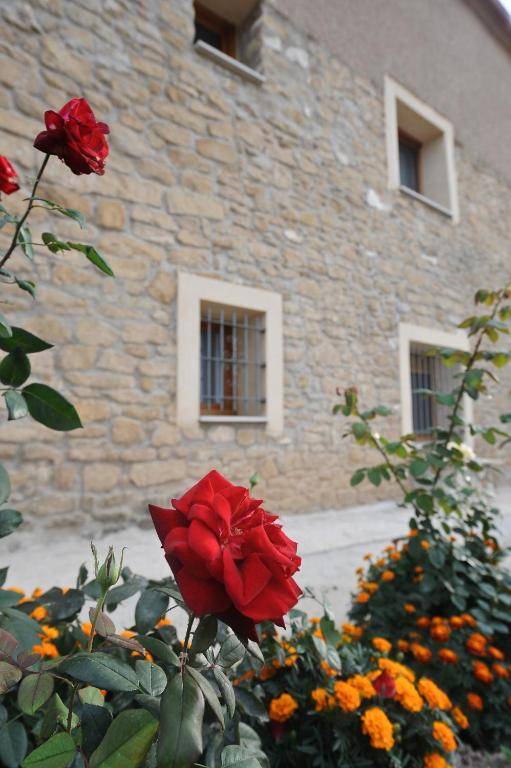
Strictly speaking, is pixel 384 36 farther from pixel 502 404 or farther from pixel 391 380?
pixel 502 404

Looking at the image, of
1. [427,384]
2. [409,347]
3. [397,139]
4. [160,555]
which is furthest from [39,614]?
[397,139]

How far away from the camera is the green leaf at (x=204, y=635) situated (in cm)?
45

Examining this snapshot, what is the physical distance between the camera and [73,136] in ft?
2.49

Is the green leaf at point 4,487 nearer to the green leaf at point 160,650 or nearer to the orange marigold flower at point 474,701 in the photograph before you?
the green leaf at point 160,650

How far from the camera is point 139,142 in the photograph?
3473 mm

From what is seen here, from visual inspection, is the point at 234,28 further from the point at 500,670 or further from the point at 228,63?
the point at 500,670

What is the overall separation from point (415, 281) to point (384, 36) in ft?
9.94

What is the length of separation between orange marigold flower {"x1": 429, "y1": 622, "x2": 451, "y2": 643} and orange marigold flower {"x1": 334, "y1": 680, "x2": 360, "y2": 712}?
528mm

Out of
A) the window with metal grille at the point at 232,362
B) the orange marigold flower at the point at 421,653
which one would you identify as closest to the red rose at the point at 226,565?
the orange marigold flower at the point at 421,653

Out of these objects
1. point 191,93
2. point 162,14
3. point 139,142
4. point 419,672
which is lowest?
point 419,672

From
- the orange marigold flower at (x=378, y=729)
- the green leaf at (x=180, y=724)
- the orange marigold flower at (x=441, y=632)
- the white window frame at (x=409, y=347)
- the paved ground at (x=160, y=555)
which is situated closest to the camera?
the green leaf at (x=180, y=724)

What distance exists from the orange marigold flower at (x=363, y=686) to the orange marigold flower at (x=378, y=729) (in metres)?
0.04

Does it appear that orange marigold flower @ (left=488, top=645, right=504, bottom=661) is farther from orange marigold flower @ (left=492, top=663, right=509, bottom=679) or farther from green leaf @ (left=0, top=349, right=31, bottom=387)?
green leaf @ (left=0, top=349, right=31, bottom=387)

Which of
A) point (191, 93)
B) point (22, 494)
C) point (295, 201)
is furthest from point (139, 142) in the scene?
point (22, 494)
